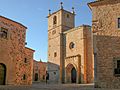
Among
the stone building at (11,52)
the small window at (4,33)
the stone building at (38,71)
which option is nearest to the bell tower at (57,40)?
the stone building at (11,52)

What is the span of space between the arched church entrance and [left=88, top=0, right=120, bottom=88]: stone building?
15.9 metres

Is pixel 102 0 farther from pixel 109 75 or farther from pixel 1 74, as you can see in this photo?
pixel 1 74

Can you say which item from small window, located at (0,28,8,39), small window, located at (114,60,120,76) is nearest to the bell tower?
small window, located at (0,28,8,39)

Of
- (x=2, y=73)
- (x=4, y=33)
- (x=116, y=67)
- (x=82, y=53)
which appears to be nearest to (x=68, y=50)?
(x=82, y=53)

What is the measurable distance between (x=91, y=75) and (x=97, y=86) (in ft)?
45.8

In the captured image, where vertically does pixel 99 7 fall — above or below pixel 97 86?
above

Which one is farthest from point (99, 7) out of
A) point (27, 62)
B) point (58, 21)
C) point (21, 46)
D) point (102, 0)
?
point (58, 21)

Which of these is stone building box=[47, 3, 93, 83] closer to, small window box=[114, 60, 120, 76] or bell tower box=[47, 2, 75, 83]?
bell tower box=[47, 2, 75, 83]

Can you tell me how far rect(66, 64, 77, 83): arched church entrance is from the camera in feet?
101

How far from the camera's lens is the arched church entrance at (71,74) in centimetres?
3081

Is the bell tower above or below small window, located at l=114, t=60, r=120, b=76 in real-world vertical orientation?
above

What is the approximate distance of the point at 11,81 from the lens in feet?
63.5

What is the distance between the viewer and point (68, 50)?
32.2 m

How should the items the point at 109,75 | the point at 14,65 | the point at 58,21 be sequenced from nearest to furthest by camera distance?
the point at 109,75 → the point at 14,65 → the point at 58,21
